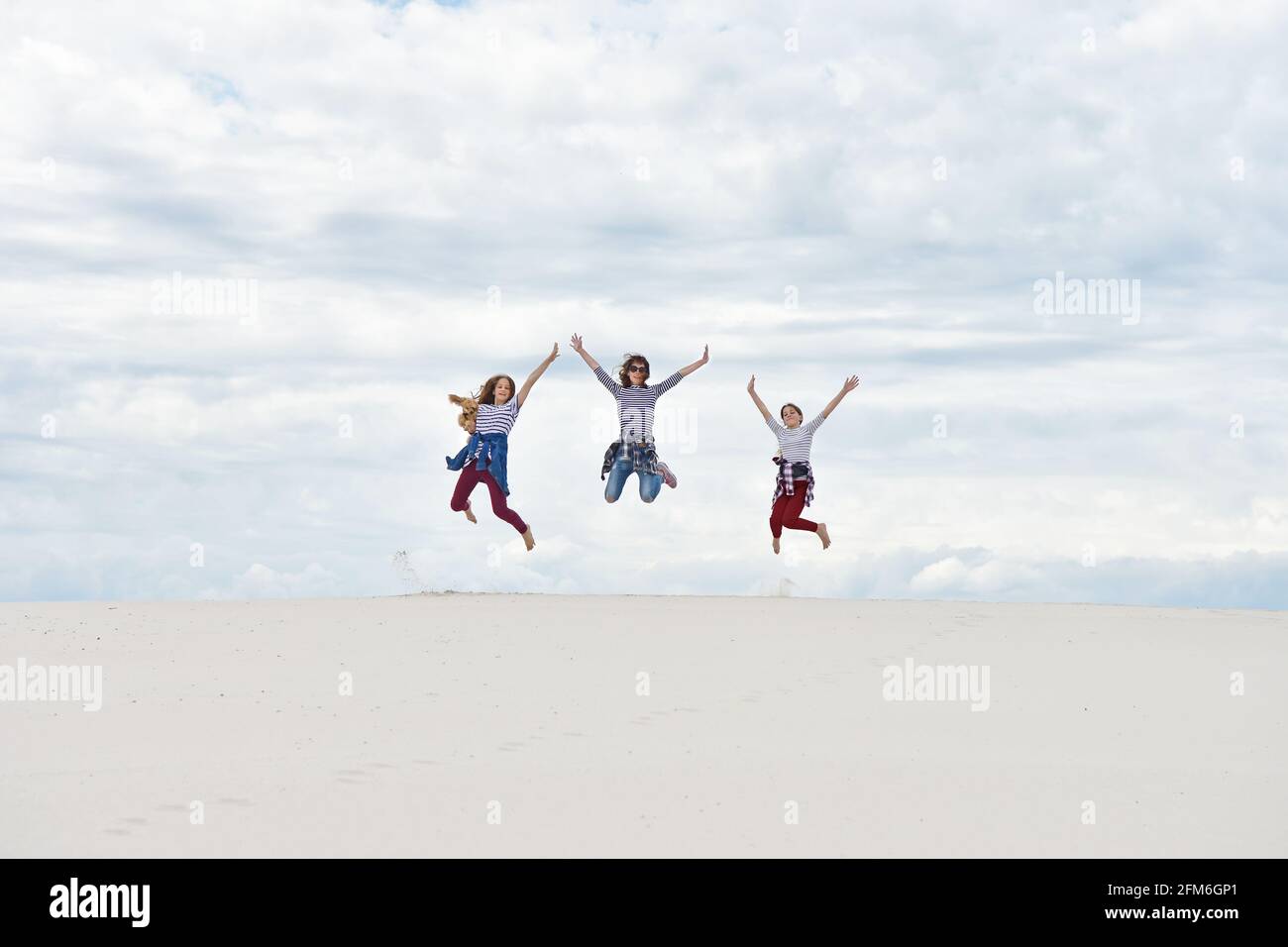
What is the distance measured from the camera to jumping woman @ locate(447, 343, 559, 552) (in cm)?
2086

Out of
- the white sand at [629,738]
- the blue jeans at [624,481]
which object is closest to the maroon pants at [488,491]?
the blue jeans at [624,481]

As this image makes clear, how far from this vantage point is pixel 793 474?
21812 millimetres

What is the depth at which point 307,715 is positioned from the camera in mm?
12438

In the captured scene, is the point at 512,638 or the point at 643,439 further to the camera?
the point at 643,439

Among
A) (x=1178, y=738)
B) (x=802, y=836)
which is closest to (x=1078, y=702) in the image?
(x=1178, y=738)

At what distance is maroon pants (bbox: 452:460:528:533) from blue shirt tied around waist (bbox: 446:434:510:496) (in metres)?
0.07

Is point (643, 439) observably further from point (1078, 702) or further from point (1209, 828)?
point (1209, 828)

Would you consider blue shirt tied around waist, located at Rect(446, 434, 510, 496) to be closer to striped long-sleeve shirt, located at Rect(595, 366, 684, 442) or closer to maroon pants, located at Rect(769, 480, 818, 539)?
striped long-sleeve shirt, located at Rect(595, 366, 684, 442)

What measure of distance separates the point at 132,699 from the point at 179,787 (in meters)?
3.91
